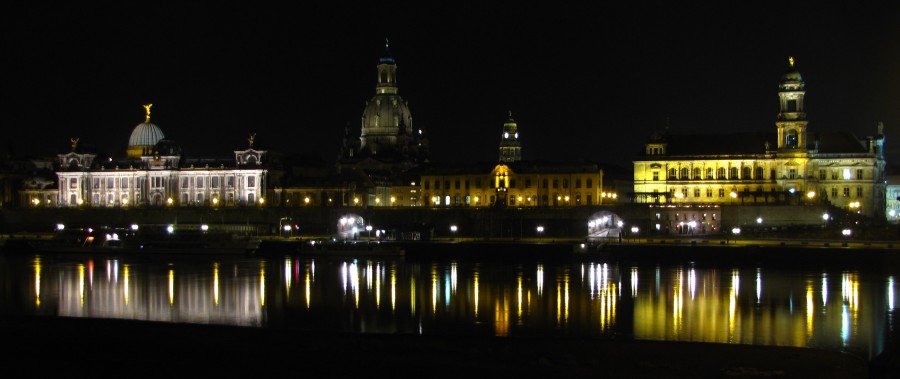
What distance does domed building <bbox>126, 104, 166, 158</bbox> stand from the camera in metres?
144

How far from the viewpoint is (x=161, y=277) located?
64.4 m

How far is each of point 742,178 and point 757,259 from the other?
36697 millimetres

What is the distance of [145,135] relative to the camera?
14538 cm

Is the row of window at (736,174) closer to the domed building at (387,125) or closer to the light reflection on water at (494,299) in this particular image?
the light reflection on water at (494,299)

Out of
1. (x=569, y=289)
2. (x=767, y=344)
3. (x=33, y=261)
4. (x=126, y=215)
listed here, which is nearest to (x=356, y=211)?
(x=126, y=215)

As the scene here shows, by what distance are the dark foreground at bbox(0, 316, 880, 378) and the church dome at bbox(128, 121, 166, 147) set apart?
110 metres

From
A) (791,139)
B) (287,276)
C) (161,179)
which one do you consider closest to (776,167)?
(791,139)

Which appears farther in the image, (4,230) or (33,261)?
(4,230)

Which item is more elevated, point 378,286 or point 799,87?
point 799,87

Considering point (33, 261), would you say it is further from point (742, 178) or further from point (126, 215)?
point (742, 178)

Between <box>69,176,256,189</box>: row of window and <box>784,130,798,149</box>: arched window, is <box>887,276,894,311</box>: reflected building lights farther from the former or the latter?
<box>69,176,256,189</box>: row of window

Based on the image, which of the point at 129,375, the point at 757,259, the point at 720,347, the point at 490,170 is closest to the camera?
the point at 129,375

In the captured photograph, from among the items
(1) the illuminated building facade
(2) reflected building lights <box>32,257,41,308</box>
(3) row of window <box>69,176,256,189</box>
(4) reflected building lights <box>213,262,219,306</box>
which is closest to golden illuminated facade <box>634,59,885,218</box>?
(1) the illuminated building facade

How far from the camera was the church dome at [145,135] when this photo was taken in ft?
476
